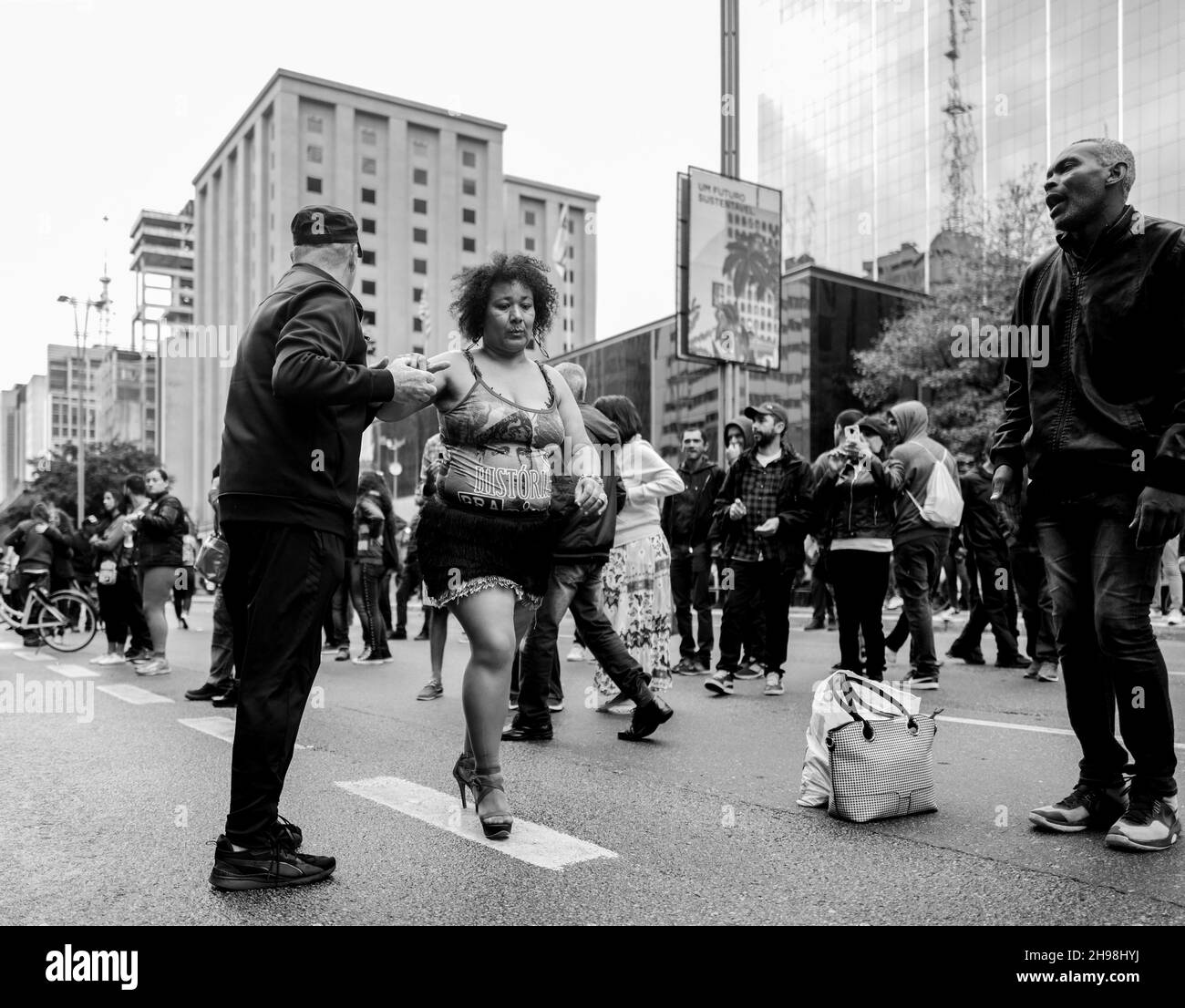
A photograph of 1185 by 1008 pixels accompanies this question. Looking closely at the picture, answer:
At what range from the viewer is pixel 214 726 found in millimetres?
6789

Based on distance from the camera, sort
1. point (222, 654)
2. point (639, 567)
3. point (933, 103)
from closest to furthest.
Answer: point (639, 567)
point (222, 654)
point (933, 103)

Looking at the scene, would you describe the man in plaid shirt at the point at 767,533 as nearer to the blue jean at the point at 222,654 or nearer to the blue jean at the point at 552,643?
the blue jean at the point at 552,643

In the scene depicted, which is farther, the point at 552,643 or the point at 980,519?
the point at 980,519

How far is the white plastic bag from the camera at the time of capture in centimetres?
421

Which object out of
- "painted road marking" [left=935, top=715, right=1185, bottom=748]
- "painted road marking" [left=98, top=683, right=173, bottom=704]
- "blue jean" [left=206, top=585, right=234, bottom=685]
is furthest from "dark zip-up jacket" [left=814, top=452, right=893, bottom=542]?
"painted road marking" [left=98, top=683, right=173, bottom=704]

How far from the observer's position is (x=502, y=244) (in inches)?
4257

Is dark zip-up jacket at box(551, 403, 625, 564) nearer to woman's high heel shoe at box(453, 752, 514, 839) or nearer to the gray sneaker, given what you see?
woman's high heel shoe at box(453, 752, 514, 839)

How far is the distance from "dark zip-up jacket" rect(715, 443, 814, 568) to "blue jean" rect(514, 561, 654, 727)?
1855mm

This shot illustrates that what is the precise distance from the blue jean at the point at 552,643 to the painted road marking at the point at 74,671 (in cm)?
566

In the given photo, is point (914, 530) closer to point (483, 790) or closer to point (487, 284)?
point (487, 284)

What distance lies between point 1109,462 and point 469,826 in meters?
2.44

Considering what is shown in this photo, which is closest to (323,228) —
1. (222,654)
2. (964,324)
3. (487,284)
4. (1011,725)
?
(487,284)

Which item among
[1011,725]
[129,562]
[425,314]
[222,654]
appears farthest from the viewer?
[425,314]
